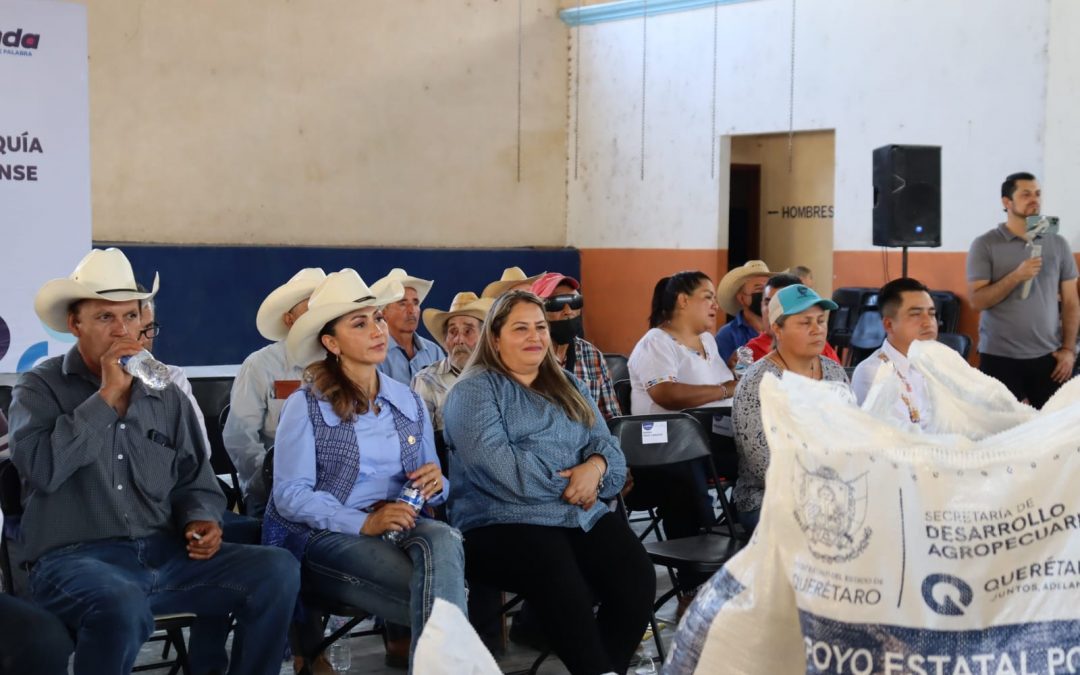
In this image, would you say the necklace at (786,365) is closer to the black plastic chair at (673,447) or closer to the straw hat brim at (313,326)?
the black plastic chair at (673,447)

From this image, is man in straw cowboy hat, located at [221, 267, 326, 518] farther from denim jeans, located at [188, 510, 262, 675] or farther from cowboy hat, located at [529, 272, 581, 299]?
cowboy hat, located at [529, 272, 581, 299]

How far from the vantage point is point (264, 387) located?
4293 millimetres

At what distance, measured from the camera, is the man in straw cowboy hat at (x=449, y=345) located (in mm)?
4426

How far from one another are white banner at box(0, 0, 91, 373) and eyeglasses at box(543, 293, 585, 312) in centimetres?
237

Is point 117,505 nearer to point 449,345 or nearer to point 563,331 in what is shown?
point 449,345

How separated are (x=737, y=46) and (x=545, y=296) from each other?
5.30 metres

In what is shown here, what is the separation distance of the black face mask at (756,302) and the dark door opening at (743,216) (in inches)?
171

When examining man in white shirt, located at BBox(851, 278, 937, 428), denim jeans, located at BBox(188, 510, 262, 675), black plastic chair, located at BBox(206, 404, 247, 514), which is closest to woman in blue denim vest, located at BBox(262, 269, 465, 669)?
denim jeans, located at BBox(188, 510, 262, 675)

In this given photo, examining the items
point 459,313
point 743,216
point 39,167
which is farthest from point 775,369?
point 743,216

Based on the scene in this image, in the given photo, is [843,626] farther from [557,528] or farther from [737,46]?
[737,46]

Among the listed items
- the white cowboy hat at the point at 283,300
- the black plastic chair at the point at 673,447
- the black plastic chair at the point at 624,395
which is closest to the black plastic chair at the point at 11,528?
the white cowboy hat at the point at 283,300

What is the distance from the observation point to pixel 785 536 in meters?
1.53

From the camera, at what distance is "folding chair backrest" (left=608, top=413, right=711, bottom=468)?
415cm

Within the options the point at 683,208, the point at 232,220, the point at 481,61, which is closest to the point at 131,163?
the point at 232,220
